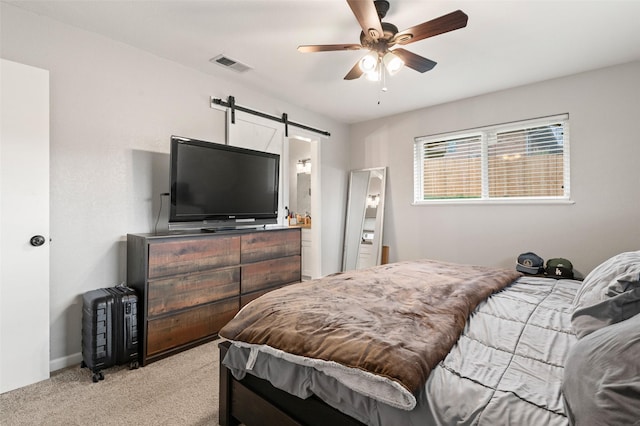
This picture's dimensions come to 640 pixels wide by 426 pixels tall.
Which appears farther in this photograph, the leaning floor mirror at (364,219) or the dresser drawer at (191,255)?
the leaning floor mirror at (364,219)

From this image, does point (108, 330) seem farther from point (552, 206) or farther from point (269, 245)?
point (552, 206)

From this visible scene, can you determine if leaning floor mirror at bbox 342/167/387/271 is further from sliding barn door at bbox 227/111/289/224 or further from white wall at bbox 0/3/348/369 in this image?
white wall at bbox 0/3/348/369

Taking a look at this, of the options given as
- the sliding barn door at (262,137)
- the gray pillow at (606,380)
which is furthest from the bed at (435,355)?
the sliding barn door at (262,137)

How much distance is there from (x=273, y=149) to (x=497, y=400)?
143 inches

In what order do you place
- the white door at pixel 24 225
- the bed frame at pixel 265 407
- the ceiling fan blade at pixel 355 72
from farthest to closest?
the ceiling fan blade at pixel 355 72 → the white door at pixel 24 225 → the bed frame at pixel 265 407

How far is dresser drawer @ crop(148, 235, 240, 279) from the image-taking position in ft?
8.27

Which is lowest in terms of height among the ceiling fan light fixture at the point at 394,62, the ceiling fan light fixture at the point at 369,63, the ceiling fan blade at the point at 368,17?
the ceiling fan light fixture at the point at 369,63

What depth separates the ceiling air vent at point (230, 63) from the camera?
3.06 metres

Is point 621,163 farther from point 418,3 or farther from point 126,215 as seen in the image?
point 126,215

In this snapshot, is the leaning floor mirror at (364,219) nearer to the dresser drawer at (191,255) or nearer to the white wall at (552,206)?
the white wall at (552,206)

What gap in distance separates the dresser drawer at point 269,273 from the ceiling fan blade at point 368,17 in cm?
230

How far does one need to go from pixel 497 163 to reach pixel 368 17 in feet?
9.58

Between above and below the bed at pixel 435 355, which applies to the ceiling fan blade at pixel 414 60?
above

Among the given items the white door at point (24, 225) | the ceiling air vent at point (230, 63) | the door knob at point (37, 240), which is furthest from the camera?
the ceiling air vent at point (230, 63)
